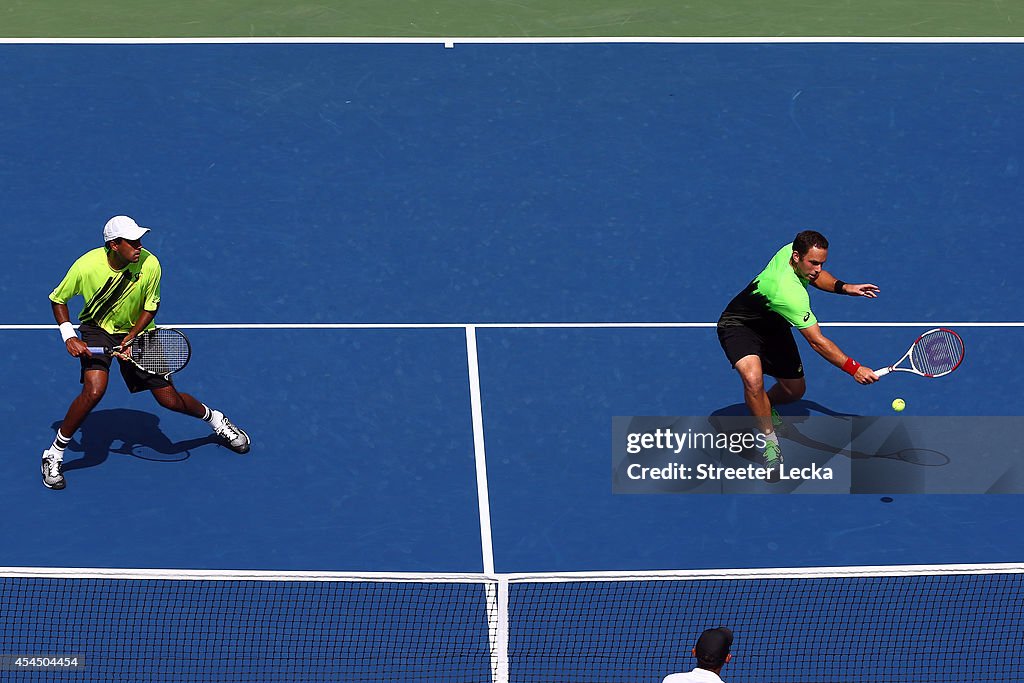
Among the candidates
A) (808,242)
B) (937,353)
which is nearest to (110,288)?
(808,242)

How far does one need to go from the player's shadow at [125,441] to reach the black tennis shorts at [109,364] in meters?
0.78

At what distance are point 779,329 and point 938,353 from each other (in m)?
1.37

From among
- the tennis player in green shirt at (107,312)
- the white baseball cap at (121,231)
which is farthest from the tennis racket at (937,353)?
the white baseball cap at (121,231)

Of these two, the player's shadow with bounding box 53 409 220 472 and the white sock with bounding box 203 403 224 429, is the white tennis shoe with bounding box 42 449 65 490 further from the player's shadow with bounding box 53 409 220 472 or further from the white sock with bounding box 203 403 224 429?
the white sock with bounding box 203 403 224 429

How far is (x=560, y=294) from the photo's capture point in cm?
1389

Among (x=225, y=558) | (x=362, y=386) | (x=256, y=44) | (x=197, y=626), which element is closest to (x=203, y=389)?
(x=362, y=386)

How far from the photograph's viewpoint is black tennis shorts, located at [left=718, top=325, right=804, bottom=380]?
11.2 metres

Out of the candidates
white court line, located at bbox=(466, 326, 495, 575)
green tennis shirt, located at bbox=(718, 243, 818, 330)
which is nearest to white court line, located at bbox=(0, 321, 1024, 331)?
white court line, located at bbox=(466, 326, 495, 575)

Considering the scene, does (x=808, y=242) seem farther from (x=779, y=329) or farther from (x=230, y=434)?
(x=230, y=434)

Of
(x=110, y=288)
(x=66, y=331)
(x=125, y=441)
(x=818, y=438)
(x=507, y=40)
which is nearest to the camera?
(x=66, y=331)

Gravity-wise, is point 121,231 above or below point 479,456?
above

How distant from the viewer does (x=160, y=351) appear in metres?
10.9

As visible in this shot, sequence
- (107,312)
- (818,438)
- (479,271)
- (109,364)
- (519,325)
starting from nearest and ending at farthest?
(107,312) → (109,364) → (818,438) → (519,325) → (479,271)

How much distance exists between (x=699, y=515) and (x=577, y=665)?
215cm
